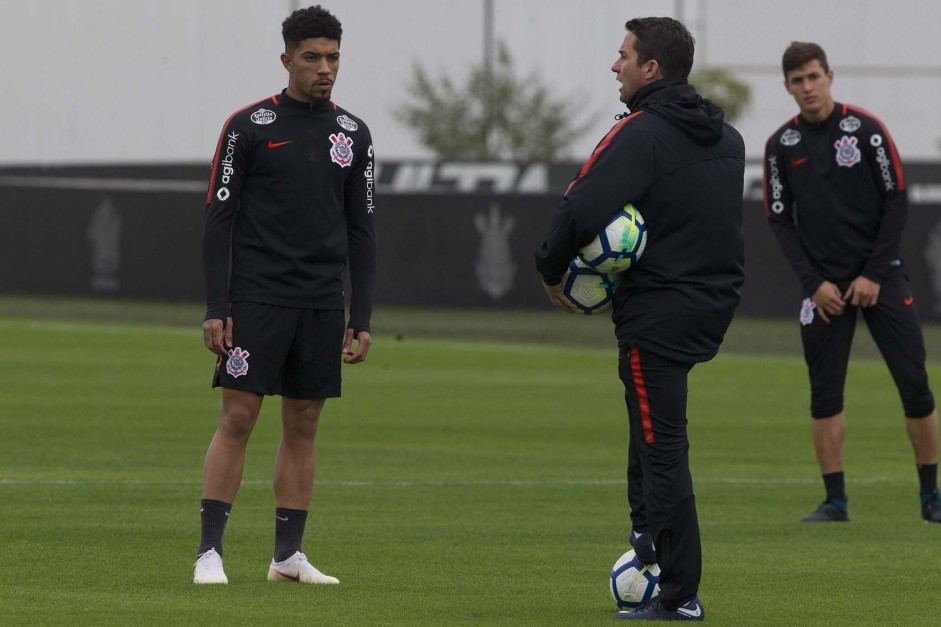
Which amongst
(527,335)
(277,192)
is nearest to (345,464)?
A: (277,192)

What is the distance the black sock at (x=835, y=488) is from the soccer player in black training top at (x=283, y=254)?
10.6ft

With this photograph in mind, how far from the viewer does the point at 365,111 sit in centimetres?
4212

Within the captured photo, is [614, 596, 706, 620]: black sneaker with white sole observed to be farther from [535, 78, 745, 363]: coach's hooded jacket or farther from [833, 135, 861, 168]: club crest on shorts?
[833, 135, 861, 168]: club crest on shorts

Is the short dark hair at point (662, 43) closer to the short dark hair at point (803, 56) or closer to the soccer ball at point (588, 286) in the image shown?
the soccer ball at point (588, 286)

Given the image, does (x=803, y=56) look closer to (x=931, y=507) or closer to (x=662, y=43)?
(x=931, y=507)

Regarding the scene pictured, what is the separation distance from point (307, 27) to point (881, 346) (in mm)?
3892

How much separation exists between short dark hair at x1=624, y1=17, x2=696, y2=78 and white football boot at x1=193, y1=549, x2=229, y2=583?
2391mm

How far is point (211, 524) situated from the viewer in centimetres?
720

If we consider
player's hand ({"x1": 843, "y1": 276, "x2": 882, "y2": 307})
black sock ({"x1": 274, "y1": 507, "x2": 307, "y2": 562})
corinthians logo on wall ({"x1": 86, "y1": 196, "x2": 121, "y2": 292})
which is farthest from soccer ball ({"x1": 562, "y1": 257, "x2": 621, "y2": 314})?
corinthians logo on wall ({"x1": 86, "y1": 196, "x2": 121, "y2": 292})

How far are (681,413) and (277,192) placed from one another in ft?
5.67

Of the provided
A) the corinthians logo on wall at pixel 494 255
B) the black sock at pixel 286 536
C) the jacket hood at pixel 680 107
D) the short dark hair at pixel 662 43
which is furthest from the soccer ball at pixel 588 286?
the corinthians logo on wall at pixel 494 255

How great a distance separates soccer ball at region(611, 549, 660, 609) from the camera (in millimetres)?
6809

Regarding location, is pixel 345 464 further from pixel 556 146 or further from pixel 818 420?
pixel 556 146

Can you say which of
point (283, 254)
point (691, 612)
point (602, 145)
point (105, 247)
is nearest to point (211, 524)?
point (283, 254)
